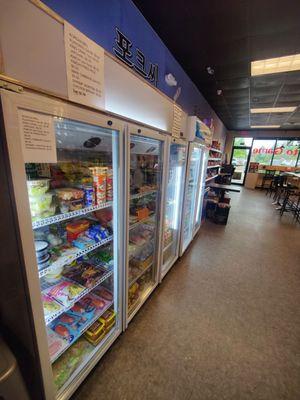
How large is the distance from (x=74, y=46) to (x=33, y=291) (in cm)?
112

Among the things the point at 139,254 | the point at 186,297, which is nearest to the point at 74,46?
the point at 139,254

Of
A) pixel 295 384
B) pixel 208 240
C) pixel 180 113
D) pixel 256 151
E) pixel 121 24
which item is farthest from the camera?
pixel 256 151

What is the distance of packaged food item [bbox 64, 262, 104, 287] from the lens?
1.30 metres

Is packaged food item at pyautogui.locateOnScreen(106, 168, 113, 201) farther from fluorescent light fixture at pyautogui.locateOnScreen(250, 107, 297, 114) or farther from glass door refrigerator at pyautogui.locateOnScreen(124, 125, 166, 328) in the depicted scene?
fluorescent light fixture at pyautogui.locateOnScreen(250, 107, 297, 114)

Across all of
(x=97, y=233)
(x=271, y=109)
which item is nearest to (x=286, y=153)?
(x=271, y=109)

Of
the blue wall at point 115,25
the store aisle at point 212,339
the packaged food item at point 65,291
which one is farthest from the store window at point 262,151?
the packaged food item at point 65,291

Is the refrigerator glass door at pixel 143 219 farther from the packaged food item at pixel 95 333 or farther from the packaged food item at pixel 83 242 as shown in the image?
the packaged food item at pixel 83 242

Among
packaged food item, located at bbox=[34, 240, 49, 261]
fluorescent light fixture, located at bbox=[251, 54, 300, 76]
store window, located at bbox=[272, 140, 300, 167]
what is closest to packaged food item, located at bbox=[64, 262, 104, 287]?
packaged food item, located at bbox=[34, 240, 49, 261]

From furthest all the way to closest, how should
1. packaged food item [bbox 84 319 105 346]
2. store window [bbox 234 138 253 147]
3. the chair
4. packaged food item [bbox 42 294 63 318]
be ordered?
1. store window [bbox 234 138 253 147]
2. the chair
3. packaged food item [bbox 84 319 105 346]
4. packaged food item [bbox 42 294 63 318]

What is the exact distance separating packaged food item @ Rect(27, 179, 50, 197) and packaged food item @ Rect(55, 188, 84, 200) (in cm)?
10

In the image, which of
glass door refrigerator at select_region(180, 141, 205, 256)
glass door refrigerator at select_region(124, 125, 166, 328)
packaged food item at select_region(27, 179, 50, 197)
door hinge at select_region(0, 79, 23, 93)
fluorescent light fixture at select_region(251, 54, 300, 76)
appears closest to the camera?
door hinge at select_region(0, 79, 23, 93)

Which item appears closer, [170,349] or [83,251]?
[83,251]

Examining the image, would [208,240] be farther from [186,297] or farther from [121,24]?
[121,24]

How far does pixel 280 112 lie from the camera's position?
5.67m
